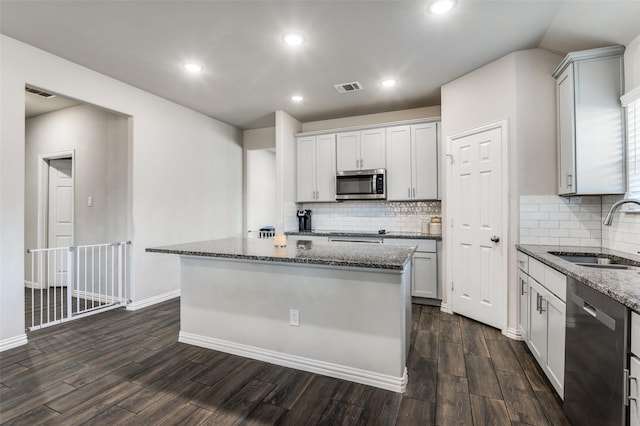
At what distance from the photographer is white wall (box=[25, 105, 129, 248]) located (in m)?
3.89

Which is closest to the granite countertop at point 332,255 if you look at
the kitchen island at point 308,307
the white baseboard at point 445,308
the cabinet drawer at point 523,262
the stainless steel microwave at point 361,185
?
the kitchen island at point 308,307

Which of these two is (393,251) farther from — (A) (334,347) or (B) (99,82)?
(B) (99,82)

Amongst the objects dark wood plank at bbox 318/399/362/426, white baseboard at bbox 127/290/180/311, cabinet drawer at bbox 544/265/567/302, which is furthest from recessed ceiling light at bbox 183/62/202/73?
cabinet drawer at bbox 544/265/567/302

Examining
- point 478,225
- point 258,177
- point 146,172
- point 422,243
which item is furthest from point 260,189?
point 478,225

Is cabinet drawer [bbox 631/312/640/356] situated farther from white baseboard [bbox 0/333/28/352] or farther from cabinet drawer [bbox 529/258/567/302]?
white baseboard [bbox 0/333/28/352]

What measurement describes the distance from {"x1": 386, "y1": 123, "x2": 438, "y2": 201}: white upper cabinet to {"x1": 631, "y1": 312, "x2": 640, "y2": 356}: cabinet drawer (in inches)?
119

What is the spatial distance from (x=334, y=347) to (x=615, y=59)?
314cm

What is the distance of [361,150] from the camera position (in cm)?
449

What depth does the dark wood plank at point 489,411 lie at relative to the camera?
67.0 inches

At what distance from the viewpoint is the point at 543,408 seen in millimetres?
1816

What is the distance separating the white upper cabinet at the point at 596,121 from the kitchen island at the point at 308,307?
161 cm

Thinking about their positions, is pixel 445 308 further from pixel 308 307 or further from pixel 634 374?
pixel 634 374

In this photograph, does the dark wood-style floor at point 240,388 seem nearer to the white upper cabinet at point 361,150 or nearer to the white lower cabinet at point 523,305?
the white lower cabinet at point 523,305

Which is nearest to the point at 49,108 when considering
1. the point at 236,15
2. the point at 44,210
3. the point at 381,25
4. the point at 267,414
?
the point at 44,210
